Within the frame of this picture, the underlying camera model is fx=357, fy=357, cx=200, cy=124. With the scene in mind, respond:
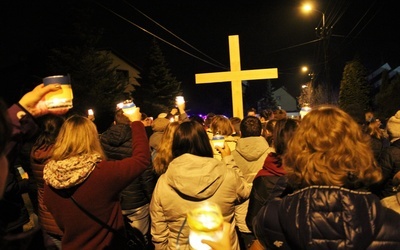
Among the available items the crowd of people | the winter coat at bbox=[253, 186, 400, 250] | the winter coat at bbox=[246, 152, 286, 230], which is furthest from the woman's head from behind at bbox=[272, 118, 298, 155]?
the winter coat at bbox=[253, 186, 400, 250]

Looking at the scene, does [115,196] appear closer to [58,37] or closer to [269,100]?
[58,37]

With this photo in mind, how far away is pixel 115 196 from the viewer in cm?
298

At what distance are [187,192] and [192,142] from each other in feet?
1.69

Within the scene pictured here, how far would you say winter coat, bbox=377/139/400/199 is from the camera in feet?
13.2

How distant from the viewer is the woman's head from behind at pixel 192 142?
3.19m

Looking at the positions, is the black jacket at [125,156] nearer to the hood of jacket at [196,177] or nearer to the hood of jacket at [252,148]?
the hood of jacket at [252,148]

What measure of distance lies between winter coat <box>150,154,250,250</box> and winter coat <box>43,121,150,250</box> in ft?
1.00

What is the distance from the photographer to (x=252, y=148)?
184 inches

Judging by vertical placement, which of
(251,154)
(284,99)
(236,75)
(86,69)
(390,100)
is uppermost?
(86,69)

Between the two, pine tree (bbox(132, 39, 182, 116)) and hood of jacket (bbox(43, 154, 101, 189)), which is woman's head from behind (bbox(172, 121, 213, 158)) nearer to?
hood of jacket (bbox(43, 154, 101, 189))

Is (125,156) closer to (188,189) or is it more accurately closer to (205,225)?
(188,189)

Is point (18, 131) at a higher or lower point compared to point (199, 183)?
higher

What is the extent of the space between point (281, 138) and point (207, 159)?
0.90 m

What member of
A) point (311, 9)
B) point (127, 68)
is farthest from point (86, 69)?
point (311, 9)
